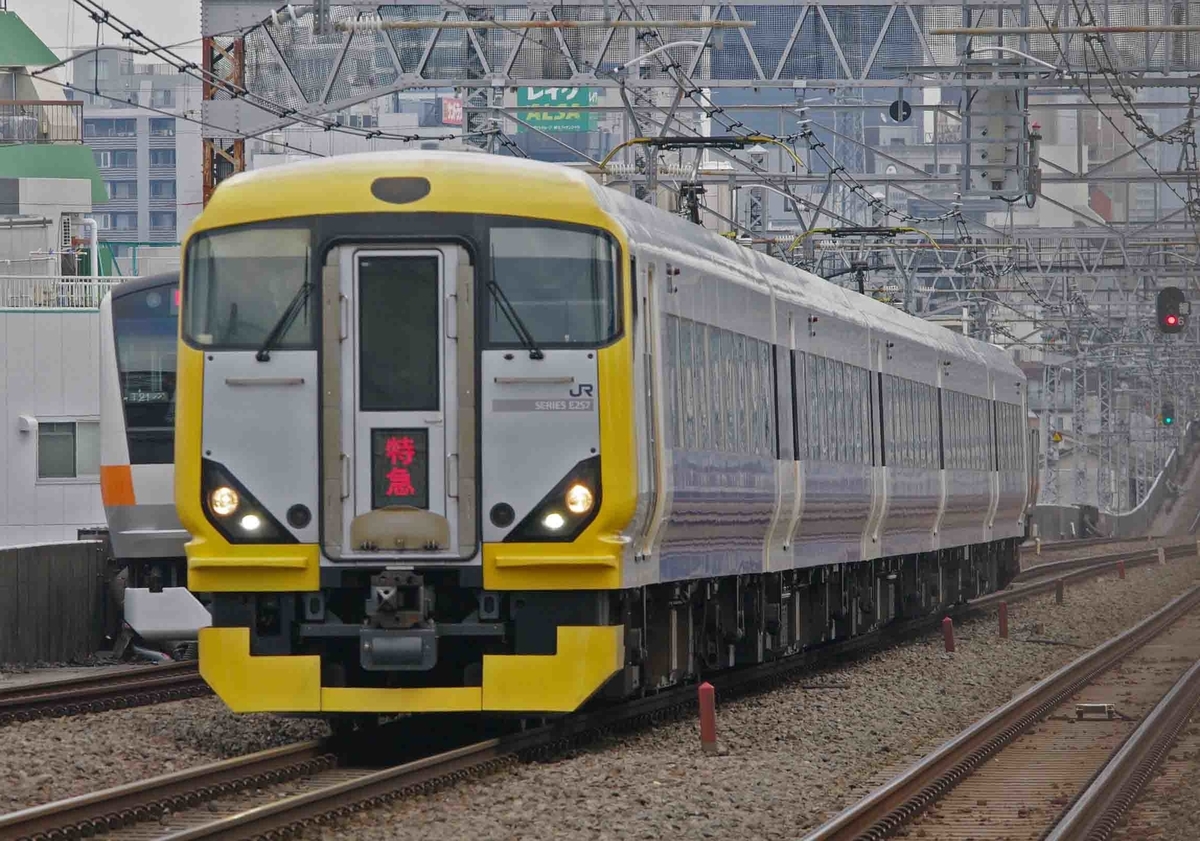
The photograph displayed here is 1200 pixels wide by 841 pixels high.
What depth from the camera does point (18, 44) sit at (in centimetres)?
6712

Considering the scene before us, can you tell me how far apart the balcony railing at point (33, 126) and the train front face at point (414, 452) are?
52000mm

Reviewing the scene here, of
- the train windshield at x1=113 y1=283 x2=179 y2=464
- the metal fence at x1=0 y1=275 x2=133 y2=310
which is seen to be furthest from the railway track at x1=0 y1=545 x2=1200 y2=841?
the metal fence at x1=0 y1=275 x2=133 y2=310

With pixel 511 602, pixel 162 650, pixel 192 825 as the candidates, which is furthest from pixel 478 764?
pixel 162 650

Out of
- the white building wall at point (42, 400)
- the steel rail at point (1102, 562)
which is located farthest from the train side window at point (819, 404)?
the steel rail at point (1102, 562)

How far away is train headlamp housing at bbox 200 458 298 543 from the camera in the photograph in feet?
41.1

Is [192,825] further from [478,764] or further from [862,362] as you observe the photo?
[862,362]

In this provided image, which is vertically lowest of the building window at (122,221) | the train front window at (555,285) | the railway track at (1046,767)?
the railway track at (1046,767)

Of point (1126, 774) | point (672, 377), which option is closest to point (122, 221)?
point (672, 377)

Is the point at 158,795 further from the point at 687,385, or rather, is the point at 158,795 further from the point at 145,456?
the point at 145,456

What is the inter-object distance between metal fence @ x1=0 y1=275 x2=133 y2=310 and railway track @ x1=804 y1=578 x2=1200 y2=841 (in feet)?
50.7

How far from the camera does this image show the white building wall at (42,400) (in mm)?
Result: 28922

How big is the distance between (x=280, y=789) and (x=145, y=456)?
8883mm

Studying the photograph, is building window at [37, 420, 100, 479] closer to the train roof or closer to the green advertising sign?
the train roof

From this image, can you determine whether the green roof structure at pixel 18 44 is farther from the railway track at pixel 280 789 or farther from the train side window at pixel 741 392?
the railway track at pixel 280 789
